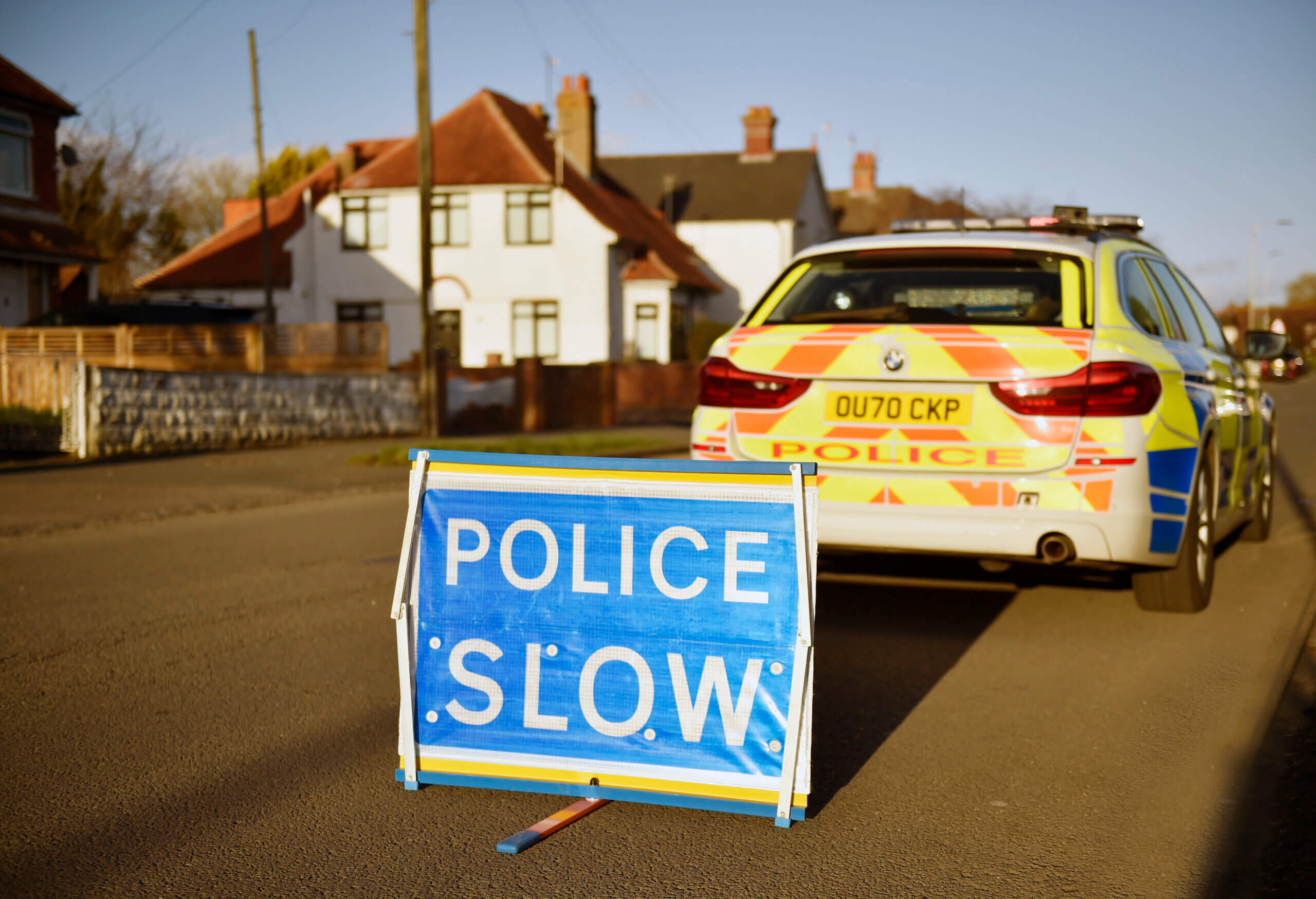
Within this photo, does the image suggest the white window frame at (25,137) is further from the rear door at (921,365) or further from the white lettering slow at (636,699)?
the white lettering slow at (636,699)

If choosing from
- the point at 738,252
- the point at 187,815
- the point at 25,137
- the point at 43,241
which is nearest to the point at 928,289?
the point at 187,815

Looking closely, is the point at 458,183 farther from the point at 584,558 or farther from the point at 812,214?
the point at 584,558

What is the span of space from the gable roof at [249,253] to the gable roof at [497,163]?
2026 millimetres

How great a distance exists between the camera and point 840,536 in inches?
232

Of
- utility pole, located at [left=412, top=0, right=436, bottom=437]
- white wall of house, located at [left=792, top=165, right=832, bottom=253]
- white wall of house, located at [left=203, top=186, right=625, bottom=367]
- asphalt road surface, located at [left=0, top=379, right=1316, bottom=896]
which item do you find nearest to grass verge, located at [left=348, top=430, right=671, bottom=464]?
utility pole, located at [left=412, top=0, right=436, bottom=437]

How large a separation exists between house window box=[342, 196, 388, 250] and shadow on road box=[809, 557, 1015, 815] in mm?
32277

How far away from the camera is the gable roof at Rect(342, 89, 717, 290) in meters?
A: 37.5

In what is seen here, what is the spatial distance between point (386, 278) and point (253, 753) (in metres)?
35.3

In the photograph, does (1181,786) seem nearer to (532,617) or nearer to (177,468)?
(532,617)

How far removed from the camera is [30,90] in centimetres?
2808

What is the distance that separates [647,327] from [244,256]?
1334 centimetres

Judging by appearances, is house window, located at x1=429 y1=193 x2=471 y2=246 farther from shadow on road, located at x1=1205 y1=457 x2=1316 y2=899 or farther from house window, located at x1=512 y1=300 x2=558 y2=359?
shadow on road, located at x1=1205 y1=457 x2=1316 y2=899

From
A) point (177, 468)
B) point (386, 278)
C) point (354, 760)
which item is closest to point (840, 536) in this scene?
point (354, 760)

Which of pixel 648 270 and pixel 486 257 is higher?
pixel 486 257
